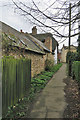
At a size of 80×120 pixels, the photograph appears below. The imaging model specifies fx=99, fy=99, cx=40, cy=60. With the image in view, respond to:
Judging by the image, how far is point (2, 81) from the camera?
9.54 ft

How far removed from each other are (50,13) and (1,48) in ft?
8.23

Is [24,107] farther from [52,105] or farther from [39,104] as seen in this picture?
[52,105]

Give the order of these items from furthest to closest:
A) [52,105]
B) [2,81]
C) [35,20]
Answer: [52,105] < [35,20] < [2,81]

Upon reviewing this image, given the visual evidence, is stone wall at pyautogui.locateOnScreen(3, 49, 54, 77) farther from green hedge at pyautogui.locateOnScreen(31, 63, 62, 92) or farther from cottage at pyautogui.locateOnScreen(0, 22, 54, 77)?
green hedge at pyautogui.locateOnScreen(31, 63, 62, 92)

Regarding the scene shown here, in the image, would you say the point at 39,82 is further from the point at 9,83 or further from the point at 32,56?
the point at 9,83

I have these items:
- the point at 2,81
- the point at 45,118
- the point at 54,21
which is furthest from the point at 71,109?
the point at 54,21

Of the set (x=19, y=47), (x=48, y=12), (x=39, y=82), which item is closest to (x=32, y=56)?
(x=39, y=82)

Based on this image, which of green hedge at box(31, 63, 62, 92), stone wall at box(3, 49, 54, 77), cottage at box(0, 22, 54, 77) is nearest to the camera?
cottage at box(0, 22, 54, 77)

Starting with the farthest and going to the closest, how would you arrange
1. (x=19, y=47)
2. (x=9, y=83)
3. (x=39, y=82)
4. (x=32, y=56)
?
(x=32, y=56) < (x=39, y=82) < (x=19, y=47) < (x=9, y=83)

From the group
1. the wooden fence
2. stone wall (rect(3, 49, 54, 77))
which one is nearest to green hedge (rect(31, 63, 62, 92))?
stone wall (rect(3, 49, 54, 77))

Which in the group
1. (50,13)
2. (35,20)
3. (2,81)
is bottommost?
(2,81)

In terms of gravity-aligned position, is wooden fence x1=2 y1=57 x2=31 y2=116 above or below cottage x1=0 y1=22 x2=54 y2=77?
below

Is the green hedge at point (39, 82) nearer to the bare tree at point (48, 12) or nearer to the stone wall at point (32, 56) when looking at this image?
the stone wall at point (32, 56)

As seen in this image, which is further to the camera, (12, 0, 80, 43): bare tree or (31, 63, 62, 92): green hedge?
(31, 63, 62, 92): green hedge
